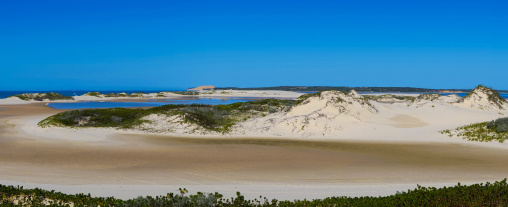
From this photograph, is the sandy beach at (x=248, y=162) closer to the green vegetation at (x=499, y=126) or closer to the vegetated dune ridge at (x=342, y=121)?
the vegetated dune ridge at (x=342, y=121)

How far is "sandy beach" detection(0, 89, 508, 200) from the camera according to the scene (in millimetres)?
11781

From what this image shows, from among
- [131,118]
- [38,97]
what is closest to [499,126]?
[131,118]

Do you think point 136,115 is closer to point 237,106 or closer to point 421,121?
point 237,106

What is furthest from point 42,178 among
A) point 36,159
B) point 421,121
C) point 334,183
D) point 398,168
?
point 421,121

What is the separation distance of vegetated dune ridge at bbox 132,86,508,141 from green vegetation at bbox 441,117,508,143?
1697 millimetres

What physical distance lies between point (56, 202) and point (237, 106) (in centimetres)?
3173

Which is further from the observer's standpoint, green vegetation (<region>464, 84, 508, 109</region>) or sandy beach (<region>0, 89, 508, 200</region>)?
green vegetation (<region>464, 84, 508, 109</region>)

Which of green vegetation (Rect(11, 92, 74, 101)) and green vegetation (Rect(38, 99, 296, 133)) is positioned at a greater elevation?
green vegetation (Rect(11, 92, 74, 101))

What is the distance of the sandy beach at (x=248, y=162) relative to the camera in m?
11.8

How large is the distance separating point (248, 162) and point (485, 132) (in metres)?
16.3

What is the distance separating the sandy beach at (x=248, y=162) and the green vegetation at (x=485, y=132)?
3.10 ft

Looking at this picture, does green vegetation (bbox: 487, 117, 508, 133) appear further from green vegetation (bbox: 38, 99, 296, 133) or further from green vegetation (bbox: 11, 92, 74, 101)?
green vegetation (bbox: 11, 92, 74, 101)

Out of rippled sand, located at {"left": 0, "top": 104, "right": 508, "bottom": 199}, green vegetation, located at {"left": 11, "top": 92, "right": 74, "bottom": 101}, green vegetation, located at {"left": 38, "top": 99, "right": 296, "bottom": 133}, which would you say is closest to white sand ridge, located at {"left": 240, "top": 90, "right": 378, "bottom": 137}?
green vegetation, located at {"left": 38, "top": 99, "right": 296, "bottom": 133}

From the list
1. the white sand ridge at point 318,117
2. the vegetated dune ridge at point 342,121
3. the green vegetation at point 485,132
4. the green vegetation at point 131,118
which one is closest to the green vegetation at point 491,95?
the vegetated dune ridge at point 342,121
